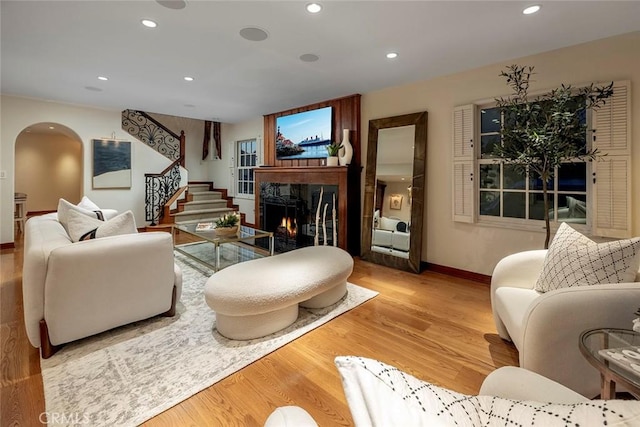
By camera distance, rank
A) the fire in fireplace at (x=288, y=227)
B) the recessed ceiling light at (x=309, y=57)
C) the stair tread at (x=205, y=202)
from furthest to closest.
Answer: the stair tread at (x=205, y=202)
the fire in fireplace at (x=288, y=227)
the recessed ceiling light at (x=309, y=57)

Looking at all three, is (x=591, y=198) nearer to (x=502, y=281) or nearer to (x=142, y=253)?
(x=502, y=281)

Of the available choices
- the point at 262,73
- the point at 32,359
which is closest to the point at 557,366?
the point at 32,359

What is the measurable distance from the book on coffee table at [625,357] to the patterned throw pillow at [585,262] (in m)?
0.60

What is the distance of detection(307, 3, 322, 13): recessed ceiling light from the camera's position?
2.22m

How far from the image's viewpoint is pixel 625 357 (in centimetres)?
105

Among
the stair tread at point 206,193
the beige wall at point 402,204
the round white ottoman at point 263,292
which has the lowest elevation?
the round white ottoman at point 263,292

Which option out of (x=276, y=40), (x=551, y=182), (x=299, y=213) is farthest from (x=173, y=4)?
(x=551, y=182)

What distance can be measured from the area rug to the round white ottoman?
0.09 meters

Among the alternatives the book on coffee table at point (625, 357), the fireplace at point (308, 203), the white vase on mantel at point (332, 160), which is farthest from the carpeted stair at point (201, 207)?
the book on coffee table at point (625, 357)

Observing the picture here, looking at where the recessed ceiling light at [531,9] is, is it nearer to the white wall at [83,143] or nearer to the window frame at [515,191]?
the window frame at [515,191]

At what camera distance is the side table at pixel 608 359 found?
3.20 ft

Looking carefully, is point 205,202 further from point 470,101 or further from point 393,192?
point 470,101

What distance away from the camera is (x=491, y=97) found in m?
3.30

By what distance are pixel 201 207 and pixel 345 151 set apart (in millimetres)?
4087
